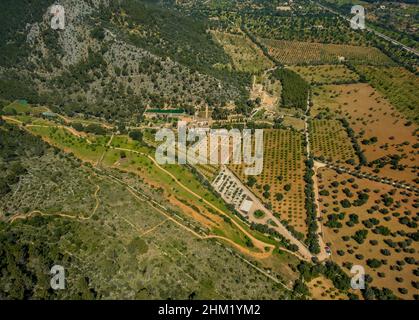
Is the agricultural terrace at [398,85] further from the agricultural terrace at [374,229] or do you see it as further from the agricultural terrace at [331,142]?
the agricultural terrace at [374,229]

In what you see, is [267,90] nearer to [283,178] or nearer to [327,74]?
[327,74]

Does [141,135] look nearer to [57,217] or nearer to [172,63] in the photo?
[172,63]

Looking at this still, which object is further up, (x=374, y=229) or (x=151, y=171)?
(x=151, y=171)

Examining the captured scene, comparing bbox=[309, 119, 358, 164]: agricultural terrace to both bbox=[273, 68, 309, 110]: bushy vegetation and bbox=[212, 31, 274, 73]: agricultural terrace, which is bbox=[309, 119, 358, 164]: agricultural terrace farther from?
bbox=[212, 31, 274, 73]: agricultural terrace

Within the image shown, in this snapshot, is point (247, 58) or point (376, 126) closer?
point (376, 126)

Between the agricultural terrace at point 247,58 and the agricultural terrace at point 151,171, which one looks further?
the agricultural terrace at point 247,58

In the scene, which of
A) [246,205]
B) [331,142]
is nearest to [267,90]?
[331,142]

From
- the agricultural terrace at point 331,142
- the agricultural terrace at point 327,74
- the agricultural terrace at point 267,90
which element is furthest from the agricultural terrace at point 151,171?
the agricultural terrace at point 327,74
